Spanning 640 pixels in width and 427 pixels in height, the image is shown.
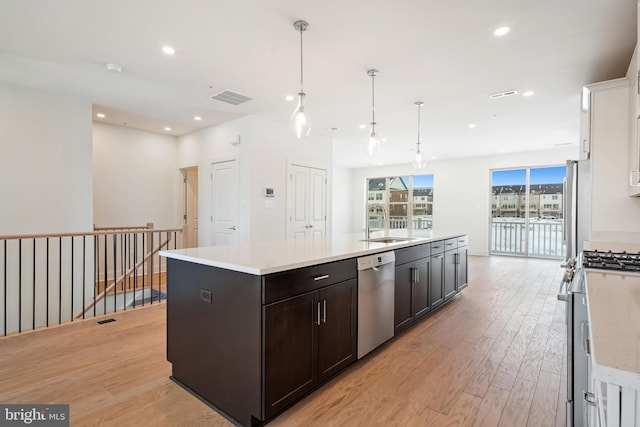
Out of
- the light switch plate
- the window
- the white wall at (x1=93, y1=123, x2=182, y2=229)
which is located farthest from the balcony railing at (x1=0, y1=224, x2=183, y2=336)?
the window

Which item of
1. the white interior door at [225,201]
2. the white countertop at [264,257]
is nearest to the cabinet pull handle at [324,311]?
the white countertop at [264,257]

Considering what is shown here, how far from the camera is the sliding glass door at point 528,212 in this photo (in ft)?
25.6

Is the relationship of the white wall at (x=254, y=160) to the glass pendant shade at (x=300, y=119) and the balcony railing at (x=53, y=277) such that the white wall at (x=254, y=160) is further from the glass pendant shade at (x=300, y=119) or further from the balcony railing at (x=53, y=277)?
the glass pendant shade at (x=300, y=119)

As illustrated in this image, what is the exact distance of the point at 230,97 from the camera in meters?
4.32

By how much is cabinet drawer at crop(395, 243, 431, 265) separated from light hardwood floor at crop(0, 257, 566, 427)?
734 mm

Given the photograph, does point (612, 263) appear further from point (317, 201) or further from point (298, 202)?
point (317, 201)

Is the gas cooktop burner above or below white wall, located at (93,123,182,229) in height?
below

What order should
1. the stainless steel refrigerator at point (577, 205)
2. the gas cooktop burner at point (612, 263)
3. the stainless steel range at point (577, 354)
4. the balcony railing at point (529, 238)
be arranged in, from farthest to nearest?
the balcony railing at point (529, 238), the stainless steel refrigerator at point (577, 205), the gas cooktop burner at point (612, 263), the stainless steel range at point (577, 354)

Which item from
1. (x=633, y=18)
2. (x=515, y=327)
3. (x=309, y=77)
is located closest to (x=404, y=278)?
(x=515, y=327)

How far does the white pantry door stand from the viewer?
5.92 m

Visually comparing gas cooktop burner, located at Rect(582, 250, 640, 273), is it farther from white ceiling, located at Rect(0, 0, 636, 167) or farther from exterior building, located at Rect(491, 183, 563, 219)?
exterior building, located at Rect(491, 183, 563, 219)

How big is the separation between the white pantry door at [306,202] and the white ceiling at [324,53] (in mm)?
1318

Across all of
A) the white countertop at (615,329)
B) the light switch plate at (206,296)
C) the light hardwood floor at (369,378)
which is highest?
the white countertop at (615,329)

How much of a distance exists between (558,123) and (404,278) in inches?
183
